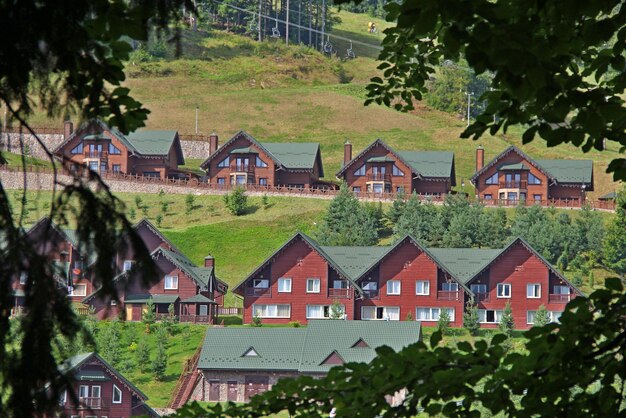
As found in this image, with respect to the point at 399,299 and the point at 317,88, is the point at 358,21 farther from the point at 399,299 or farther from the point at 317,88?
the point at 399,299

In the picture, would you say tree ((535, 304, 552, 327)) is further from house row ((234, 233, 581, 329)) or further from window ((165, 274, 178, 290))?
window ((165, 274, 178, 290))

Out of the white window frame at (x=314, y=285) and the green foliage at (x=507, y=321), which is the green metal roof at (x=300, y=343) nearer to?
the green foliage at (x=507, y=321)

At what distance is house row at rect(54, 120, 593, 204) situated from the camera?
98.1 metres

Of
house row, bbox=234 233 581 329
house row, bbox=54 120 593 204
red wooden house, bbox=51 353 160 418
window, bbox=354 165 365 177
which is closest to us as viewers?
red wooden house, bbox=51 353 160 418

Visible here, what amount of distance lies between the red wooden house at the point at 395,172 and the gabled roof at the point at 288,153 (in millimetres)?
2990

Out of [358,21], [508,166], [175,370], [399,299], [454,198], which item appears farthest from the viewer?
[358,21]

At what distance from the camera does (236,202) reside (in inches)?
3580

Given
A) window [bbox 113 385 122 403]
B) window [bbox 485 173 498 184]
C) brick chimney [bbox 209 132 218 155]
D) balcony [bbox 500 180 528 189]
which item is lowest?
window [bbox 113 385 122 403]

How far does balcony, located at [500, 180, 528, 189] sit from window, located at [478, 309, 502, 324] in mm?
25771

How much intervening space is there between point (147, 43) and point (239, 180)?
312 ft

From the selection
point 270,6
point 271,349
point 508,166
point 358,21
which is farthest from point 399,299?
point 358,21

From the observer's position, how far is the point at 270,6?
16088cm

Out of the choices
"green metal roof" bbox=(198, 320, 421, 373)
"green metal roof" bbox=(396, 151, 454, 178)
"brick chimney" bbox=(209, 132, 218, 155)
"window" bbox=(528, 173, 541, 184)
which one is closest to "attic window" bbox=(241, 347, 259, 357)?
"green metal roof" bbox=(198, 320, 421, 373)

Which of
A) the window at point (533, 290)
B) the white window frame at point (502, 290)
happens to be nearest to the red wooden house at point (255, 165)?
the white window frame at point (502, 290)
